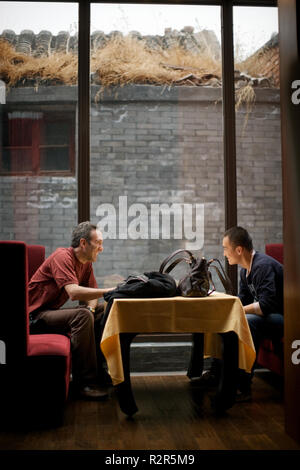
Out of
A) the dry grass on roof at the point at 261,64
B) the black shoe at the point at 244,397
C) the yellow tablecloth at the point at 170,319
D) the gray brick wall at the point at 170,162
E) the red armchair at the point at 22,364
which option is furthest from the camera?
the dry grass on roof at the point at 261,64

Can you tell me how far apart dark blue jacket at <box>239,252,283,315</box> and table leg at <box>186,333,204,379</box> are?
0.49 metres

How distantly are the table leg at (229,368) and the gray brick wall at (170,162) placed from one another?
1627mm

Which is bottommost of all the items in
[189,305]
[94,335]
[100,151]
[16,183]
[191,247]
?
[94,335]

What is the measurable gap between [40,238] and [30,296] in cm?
94

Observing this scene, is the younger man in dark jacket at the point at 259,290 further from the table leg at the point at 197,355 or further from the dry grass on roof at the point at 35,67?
the dry grass on roof at the point at 35,67

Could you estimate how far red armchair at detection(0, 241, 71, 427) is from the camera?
8.57ft

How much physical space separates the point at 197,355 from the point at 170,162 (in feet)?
5.64

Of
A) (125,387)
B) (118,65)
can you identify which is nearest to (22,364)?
(125,387)

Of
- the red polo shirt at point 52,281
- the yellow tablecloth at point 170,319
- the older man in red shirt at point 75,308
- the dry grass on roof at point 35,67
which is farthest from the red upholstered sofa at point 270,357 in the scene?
the dry grass on roof at point 35,67

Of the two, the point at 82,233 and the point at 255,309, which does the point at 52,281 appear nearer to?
the point at 82,233

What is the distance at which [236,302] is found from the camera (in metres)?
2.81

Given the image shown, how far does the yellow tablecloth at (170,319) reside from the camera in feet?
8.94

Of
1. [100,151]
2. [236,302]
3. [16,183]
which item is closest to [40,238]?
[16,183]

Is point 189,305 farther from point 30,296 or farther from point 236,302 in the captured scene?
point 30,296
